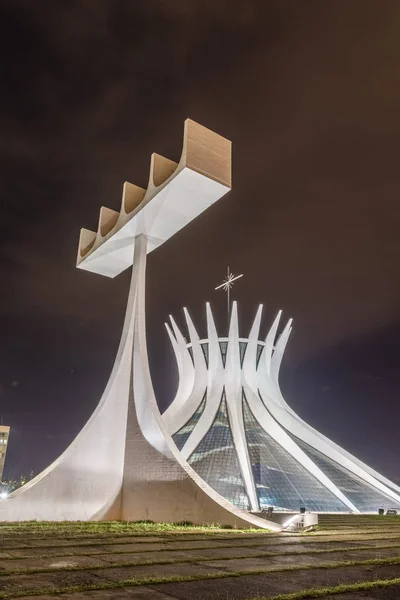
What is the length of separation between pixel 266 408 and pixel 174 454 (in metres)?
13.3

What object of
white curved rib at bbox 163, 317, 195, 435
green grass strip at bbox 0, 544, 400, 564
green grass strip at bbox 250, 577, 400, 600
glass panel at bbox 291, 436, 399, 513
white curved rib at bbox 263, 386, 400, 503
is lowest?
green grass strip at bbox 250, 577, 400, 600

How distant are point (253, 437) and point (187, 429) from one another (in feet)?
10.1

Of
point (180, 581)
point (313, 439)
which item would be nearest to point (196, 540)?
point (180, 581)

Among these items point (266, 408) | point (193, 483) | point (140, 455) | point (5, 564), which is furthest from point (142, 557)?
point (266, 408)

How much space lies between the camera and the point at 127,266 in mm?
15984

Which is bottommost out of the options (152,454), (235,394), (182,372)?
(152,454)

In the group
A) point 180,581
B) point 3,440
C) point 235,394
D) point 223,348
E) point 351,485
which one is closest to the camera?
point 180,581

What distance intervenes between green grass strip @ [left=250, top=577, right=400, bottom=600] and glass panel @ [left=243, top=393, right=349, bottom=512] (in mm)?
14279

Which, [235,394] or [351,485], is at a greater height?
[235,394]

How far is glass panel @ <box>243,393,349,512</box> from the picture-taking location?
18844 mm

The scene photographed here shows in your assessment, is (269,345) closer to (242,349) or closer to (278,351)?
(278,351)

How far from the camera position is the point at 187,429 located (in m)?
23.3

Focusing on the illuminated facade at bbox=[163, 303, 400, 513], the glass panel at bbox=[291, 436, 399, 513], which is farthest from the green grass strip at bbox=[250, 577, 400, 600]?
the glass panel at bbox=[291, 436, 399, 513]

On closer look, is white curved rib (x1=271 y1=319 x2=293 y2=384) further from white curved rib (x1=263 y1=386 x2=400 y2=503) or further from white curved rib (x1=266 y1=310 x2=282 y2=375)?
white curved rib (x1=263 y1=386 x2=400 y2=503)
